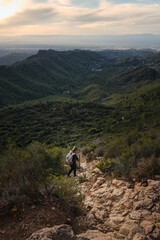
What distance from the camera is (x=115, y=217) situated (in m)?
3.88

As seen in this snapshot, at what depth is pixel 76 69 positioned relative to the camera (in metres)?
196

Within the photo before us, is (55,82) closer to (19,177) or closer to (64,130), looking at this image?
(64,130)

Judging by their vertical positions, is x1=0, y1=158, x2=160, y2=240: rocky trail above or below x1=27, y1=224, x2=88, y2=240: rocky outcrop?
below

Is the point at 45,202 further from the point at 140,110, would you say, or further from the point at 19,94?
the point at 19,94

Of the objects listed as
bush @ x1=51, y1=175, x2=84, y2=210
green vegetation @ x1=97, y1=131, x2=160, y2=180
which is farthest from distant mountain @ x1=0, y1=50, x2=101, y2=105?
bush @ x1=51, y1=175, x2=84, y2=210

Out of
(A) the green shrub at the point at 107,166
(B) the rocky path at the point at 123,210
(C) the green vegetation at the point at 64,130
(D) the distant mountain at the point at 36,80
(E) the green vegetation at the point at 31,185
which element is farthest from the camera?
(D) the distant mountain at the point at 36,80

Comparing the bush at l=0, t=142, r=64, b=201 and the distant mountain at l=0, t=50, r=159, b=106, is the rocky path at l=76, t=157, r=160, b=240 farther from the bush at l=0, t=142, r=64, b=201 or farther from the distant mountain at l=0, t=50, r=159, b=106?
the distant mountain at l=0, t=50, r=159, b=106

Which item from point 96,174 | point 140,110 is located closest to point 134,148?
point 96,174

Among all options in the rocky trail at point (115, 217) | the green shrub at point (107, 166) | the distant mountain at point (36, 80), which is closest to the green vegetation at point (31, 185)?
the rocky trail at point (115, 217)

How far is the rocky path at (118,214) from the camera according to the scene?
3008 mm

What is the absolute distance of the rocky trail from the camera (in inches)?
119

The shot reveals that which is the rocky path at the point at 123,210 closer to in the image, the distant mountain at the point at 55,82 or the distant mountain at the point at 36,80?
the distant mountain at the point at 55,82

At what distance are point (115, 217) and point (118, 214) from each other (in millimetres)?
158

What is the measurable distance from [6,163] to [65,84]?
5642 inches
